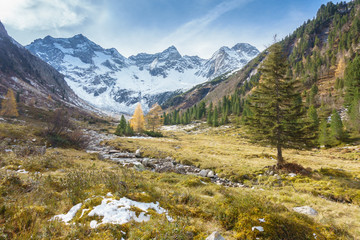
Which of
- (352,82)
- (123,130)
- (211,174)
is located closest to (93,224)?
(211,174)

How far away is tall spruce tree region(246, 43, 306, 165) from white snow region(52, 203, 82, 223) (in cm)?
1560

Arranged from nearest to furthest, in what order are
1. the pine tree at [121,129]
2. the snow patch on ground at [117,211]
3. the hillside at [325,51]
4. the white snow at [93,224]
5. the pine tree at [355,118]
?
the white snow at [93,224]
the snow patch on ground at [117,211]
the pine tree at [355,118]
the pine tree at [121,129]
the hillside at [325,51]

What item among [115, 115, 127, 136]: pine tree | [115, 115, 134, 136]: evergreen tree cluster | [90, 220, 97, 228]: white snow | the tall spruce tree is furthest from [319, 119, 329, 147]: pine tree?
[115, 115, 127, 136]: pine tree

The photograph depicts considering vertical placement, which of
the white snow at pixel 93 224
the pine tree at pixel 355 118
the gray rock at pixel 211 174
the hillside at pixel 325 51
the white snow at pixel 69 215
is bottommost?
the gray rock at pixel 211 174

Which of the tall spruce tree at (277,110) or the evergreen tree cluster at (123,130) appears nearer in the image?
the tall spruce tree at (277,110)

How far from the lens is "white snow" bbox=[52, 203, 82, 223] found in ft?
14.6

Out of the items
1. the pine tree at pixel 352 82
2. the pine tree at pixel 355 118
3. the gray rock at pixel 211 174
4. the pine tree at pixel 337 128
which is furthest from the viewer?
the pine tree at pixel 352 82

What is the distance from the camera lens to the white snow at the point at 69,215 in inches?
175

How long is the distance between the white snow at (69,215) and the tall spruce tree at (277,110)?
51.2 ft

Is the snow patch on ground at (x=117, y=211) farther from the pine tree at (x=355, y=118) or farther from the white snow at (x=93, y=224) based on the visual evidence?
the pine tree at (x=355, y=118)

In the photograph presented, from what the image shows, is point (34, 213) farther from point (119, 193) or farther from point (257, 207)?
point (257, 207)

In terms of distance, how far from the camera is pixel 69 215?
471 centimetres

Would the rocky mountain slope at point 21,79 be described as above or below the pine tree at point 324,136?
above

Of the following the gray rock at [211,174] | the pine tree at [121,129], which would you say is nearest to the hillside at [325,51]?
the gray rock at [211,174]
